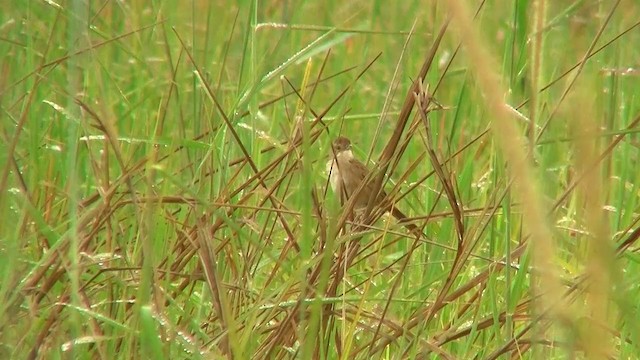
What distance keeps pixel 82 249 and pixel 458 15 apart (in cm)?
151

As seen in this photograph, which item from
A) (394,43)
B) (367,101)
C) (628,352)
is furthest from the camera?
(394,43)

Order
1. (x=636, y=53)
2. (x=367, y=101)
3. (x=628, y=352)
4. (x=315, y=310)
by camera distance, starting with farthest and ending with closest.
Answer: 1. (x=367, y=101)
2. (x=636, y=53)
3. (x=628, y=352)
4. (x=315, y=310)

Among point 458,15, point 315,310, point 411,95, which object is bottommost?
point 315,310

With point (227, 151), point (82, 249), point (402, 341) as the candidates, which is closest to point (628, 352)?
point (402, 341)

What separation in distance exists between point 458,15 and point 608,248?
0.58ft

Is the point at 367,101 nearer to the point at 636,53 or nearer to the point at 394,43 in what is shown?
the point at 394,43

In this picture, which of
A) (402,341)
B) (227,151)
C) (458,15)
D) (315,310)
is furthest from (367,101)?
(458,15)

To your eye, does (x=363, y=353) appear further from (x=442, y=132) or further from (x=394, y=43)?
(x=394, y=43)

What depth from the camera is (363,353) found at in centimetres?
211

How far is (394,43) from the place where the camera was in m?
5.02

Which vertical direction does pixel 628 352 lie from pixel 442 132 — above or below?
below

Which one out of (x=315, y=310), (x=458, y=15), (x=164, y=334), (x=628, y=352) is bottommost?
(x=628, y=352)

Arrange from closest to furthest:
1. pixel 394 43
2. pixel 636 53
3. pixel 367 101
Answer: pixel 636 53 → pixel 367 101 → pixel 394 43

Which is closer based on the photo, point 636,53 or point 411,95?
point 411,95
